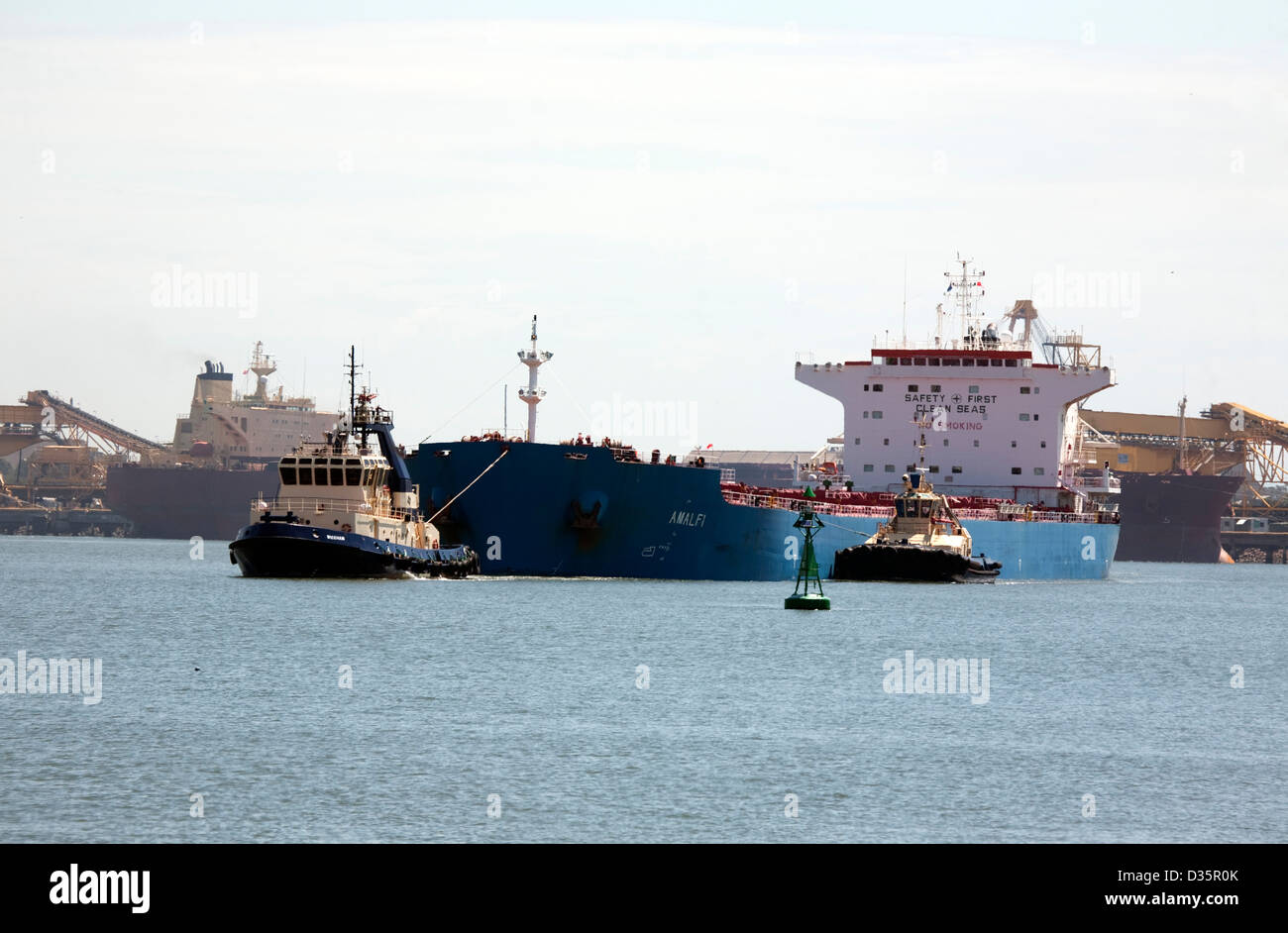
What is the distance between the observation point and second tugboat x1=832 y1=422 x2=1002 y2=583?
177 ft

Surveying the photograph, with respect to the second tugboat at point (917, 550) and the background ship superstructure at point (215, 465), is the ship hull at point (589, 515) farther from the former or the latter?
the background ship superstructure at point (215, 465)

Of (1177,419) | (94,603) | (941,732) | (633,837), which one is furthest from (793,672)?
(1177,419)

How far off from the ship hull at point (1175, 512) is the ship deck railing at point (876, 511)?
196 ft

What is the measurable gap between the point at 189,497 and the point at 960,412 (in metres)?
91.7

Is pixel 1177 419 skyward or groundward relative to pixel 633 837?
skyward

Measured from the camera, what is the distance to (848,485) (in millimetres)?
63375

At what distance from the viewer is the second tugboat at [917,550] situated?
177 feet

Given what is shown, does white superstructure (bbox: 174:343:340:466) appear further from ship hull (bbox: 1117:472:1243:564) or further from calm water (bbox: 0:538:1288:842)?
calm water (bbox: 0:538:1288:842)

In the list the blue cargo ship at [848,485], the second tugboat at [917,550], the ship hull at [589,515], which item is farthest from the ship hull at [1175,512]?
the ship hull at [589,515]

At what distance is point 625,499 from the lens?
48250 mm

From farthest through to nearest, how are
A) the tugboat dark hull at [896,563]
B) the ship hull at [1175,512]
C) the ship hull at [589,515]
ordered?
1. the ship hull at [1175,512]
2. the tugboat dark hull at [896,563]
3. the ship hull at [589,515]

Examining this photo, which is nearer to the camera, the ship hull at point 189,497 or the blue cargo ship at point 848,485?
the blue cargo ship at point 848,485
